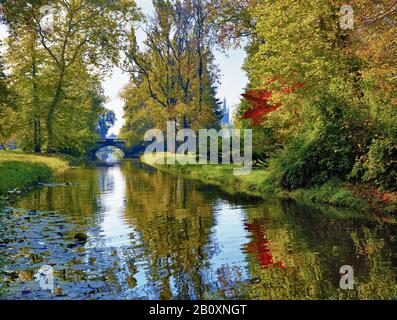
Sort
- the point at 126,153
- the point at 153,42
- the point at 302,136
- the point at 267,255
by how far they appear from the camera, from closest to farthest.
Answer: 1. the point at 267,255
2. the point at 302,136
3. the point at 153,42
4. the point at 126,153

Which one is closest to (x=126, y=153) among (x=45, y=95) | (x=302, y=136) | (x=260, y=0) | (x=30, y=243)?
(x=45, y=95)

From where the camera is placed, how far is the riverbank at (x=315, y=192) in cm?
1858

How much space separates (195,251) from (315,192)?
37.2ft

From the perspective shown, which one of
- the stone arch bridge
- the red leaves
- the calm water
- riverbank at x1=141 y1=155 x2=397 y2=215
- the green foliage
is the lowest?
the calm water

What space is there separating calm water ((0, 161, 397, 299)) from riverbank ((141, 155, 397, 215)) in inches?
46.4

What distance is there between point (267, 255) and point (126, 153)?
104772 millimetres

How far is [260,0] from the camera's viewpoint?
3647cm

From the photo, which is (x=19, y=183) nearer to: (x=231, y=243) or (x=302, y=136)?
(x=302, y=136)

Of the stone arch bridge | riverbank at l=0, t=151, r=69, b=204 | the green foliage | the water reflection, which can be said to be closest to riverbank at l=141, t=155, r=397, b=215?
the green foliage

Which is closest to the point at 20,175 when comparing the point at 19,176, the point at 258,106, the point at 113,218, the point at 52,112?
the point at 19,176

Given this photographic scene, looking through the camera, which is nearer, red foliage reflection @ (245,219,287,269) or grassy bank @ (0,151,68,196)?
red foliage reflection @ (245,219,287,269)

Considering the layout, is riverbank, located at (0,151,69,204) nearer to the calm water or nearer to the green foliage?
the calm water

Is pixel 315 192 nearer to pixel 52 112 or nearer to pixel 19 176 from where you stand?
pixel 19 176

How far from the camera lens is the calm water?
941 cm
